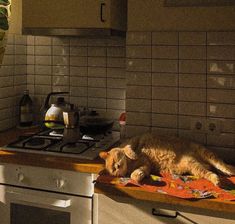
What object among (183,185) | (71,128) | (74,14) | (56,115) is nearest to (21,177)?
(71,128)

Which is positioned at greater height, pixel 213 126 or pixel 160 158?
pixel 213 126

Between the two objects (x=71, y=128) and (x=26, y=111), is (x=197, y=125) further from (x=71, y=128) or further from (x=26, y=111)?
(x=26, y=111)

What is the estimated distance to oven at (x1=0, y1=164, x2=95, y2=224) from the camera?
1979 millimetres

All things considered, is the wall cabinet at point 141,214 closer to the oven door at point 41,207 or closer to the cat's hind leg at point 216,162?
the oven door at point 41,207

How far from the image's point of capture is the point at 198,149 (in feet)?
6.57

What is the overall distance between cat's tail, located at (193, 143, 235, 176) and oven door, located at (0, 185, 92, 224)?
603 mm

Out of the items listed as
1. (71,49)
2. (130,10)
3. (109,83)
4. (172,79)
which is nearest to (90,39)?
(71,49)

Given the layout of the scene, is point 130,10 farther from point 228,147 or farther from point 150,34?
point 228,147

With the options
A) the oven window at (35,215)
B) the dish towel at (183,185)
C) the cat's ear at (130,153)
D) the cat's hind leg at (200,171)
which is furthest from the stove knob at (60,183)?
the cat's hind leg at (200,171)

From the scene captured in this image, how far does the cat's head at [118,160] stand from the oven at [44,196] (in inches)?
5.0

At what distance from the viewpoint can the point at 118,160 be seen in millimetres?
1868

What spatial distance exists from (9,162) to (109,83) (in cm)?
91

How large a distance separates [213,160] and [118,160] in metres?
0.48

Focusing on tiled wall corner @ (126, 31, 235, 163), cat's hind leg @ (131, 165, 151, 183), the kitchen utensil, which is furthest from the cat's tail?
the kitchen utensil
